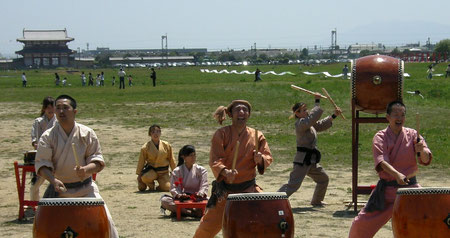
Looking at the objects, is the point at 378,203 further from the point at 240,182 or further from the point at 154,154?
the point at 154,154

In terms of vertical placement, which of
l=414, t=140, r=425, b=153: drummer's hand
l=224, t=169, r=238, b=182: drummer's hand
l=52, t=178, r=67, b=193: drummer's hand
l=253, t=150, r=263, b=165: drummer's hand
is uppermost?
l=414, t=140, r=425, b=153: drummer's hand

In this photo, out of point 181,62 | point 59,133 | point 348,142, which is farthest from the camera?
point 181,62

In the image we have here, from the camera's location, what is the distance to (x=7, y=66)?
5010 inches

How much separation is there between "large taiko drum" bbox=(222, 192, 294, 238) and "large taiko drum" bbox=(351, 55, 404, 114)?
435 cm

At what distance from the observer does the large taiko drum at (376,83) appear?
10102 millimetres

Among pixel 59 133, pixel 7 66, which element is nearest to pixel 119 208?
pixel 59 133

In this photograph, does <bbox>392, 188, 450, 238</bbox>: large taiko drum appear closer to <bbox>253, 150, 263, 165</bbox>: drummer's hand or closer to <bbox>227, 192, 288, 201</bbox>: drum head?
<bbox>227, 192, 288, 201</bbox>: drum head

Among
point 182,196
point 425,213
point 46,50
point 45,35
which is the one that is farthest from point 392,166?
point 45,35

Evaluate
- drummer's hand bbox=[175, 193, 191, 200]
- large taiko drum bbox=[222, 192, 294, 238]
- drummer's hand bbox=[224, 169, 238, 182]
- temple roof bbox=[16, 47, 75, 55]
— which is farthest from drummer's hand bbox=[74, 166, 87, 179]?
temple roof bbox=[16, 47, 75, 55]

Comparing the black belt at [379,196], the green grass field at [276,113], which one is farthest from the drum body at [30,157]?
the green grass field at [276,113]

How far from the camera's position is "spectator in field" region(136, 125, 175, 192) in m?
12.1

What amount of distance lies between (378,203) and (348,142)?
409 inches

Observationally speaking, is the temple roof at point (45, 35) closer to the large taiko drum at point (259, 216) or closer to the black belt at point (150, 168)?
the black belt at point (150, 168)

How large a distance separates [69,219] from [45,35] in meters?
130
